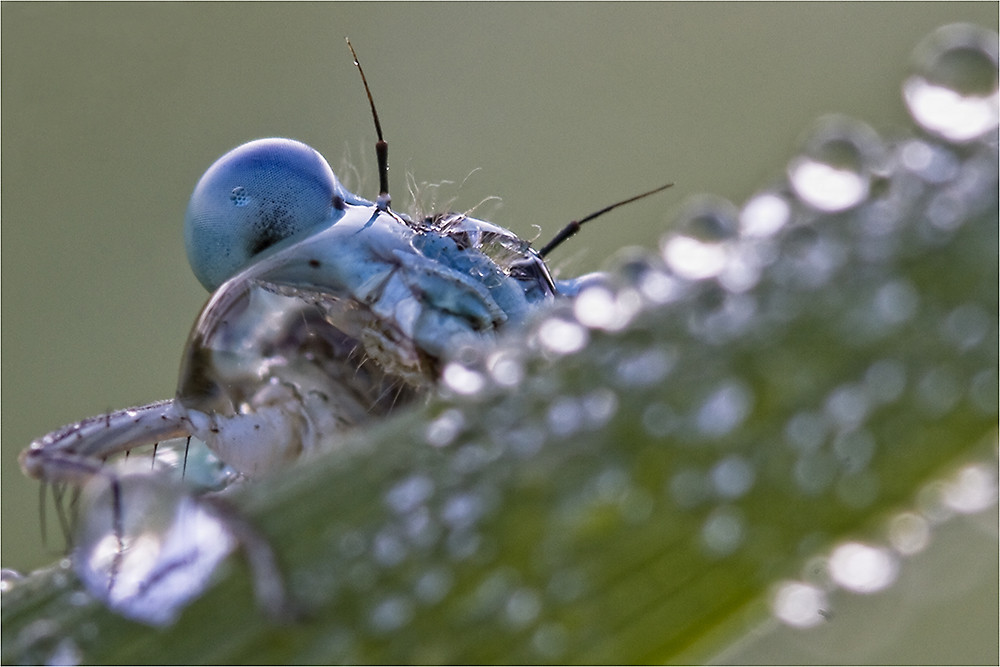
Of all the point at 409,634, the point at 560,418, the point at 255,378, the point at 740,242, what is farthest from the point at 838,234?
the point at 255,378

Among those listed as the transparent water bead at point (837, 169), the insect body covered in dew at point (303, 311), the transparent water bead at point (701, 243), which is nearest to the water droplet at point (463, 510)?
the transparent water bead at point (701, 243)

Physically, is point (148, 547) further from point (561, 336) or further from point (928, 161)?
point (928, 161)

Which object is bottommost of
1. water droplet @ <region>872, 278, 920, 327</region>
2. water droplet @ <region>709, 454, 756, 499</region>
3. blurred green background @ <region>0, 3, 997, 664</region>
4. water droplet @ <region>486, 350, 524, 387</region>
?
water droplet @ <region>709, 454, 756, 499</region>

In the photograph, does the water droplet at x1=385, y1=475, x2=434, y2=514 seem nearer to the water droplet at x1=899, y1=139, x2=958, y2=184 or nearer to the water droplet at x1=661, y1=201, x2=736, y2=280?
the water droplet at x1=661, y1=201, x2=736, y2=280

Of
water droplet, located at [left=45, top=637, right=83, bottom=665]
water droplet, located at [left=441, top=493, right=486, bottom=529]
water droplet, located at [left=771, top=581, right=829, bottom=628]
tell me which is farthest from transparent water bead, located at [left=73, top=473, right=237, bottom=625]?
water droplet, located at [left=771, top=581, right=829, bottom=628]

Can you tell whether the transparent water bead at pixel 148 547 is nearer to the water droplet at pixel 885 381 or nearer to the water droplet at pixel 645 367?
the water droplet at pixel 645 367

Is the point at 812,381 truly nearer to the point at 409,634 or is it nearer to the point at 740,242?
the point at 740,242

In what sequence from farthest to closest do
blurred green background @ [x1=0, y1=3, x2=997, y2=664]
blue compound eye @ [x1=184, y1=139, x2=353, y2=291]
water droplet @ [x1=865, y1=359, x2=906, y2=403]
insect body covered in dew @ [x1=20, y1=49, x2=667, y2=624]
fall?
blurred green background @ [x1=0, y1=3, x2=997, y2=664] → blue compound eye @ [x1=184, y1=139, x2=353, y2=291] → insect body covered in dew @ [x1=20, y1=49, x2=667, y2=624] → water droplet @ [x1=865, y1=359, x2=906, y2=403]
